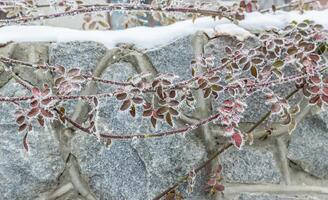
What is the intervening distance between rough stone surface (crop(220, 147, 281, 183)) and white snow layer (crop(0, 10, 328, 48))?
0.44 meters

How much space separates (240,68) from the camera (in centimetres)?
188

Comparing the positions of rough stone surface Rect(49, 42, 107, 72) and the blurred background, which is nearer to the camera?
rough stone surface Rect(49, 42, 107, 72)

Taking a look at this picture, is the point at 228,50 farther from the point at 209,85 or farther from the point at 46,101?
the point at 46,101

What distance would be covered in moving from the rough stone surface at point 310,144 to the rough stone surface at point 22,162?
0.90 m

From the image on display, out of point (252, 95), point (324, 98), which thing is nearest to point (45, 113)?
point (252, 95)

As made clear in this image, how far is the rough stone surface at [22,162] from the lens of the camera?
1.89 m

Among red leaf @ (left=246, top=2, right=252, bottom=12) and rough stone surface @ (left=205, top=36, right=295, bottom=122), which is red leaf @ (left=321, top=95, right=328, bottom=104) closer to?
rough stone surface @ (left=205, top=36, right=295, bottom=122)

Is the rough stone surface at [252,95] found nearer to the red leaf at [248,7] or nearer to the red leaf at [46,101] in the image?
the red leaf at [248,7]

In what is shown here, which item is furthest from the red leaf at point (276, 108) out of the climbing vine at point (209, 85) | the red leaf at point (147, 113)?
the red leaf at point (147, 113)

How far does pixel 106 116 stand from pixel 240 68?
0.52 metres

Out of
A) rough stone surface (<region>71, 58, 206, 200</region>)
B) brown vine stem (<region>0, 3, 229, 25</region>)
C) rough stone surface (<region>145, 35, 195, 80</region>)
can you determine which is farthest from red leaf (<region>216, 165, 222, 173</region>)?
brown vine stem (<region>0, 3, 229, 25</region>)

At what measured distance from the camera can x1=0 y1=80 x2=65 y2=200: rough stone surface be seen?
1889 mm

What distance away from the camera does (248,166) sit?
1.97 metres

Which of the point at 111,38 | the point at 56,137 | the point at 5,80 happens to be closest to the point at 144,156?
the point at 56,137
